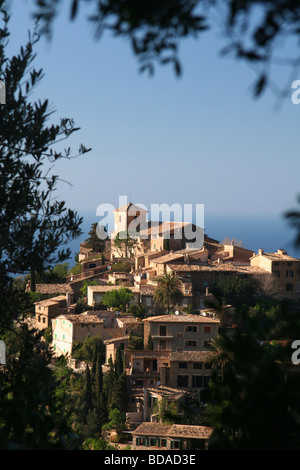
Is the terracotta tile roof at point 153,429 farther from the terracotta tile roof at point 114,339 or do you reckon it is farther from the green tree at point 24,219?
the green tree at point 24,219

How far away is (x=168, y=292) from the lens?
146 feet

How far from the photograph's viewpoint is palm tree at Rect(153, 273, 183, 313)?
44688mm

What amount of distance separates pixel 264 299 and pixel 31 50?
40.5 m

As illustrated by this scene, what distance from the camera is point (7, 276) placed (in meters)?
7.98

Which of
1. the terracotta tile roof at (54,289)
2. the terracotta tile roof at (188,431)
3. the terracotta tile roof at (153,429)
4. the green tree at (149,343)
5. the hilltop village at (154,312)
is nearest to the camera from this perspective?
the terracotta tile roof at (188,431)

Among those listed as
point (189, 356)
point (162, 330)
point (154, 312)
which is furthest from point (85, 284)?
point (189, 356)

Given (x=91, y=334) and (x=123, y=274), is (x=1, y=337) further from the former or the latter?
(x=123, y=274)

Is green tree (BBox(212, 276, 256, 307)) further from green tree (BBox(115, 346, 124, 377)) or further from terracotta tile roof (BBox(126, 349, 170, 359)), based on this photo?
green tree (BBox(115, 346, 124, 377))

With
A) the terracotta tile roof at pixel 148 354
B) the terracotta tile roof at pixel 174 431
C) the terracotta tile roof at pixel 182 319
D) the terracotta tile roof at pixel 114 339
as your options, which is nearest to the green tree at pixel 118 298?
the terracotta tile roof at pixel 114 339

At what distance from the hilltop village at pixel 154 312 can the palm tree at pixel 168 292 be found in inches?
2.7

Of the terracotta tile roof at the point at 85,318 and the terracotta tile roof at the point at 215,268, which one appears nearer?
the terracotta tile roof at the point at 85,318

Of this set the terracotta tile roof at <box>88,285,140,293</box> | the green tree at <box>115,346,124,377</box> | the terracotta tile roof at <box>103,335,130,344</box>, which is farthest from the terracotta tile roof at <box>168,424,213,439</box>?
the terracotta tile roof at <box>88,285,140,293</box>

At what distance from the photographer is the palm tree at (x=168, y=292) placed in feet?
147

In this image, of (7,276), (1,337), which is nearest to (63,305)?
(1,337)
